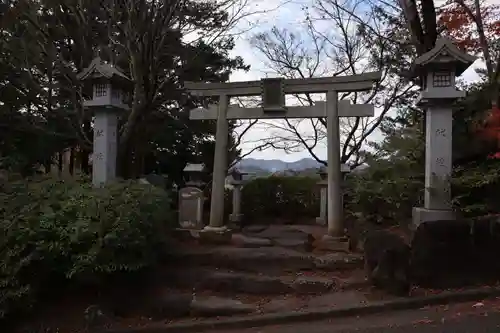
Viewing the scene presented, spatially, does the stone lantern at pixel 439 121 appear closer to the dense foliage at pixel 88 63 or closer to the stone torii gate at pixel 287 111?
the stone torii gate at pixel 287 111

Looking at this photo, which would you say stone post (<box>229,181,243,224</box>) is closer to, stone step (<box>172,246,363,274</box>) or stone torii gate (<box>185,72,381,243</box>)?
stone torii gate (<box>185,72,381,243</box>)

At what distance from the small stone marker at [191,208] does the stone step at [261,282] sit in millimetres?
2498

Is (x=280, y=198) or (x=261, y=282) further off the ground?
(x=280, y=198)

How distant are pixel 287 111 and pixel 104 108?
13.5 feet

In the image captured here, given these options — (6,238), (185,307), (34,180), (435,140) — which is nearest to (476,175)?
(435,140)

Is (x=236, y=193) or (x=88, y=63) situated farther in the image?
(x=236, y=193)

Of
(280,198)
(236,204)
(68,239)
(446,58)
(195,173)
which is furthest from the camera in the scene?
(280,198)

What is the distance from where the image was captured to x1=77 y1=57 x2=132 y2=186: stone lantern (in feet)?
31.4

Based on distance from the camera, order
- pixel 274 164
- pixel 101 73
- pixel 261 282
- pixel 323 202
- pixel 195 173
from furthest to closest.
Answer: pixel 274 164 → pixel 323 202 → pixel 195 173 → pixel 101 73 → pixel 261 282

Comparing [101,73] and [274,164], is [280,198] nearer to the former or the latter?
[101,73]

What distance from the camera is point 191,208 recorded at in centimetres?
1048

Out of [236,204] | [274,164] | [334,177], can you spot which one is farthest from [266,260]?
[274,164]

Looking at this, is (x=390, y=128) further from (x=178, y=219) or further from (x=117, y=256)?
(x=117, y=256)

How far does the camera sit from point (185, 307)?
6750mm
